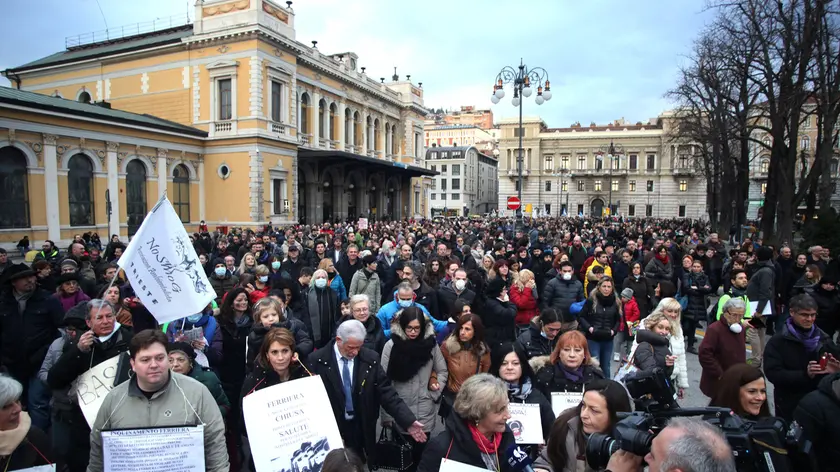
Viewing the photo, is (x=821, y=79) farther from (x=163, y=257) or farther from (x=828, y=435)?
(x=163, y=257)

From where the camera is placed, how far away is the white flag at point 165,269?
4.02m

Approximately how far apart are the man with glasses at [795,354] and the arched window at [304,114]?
35.1m

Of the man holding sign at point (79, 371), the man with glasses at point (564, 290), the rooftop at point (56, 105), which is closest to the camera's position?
the man holding sign at point (79, 371)

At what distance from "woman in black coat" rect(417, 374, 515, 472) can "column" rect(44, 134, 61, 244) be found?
25.7 meters

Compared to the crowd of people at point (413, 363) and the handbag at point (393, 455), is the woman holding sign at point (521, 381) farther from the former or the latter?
the handbag at point (393, 455)

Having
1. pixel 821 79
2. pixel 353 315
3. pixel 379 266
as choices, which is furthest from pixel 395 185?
pixel 353 315

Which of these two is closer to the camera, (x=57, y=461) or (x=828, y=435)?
(x=57, y=461)

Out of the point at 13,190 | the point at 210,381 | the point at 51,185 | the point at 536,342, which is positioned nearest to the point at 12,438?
the point at 210,381

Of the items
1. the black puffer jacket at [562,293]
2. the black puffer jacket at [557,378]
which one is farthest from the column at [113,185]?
the black puffer jacket at [557,378]

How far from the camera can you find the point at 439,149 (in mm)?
87375

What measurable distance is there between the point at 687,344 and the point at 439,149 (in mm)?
80529

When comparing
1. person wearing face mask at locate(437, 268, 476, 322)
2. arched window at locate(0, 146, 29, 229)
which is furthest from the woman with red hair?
arched window at locate(0, 146, 29, 229)

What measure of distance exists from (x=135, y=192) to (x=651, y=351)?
28.2 metres

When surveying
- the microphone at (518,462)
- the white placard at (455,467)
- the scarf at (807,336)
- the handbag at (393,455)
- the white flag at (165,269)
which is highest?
the white flag at (165,269)
